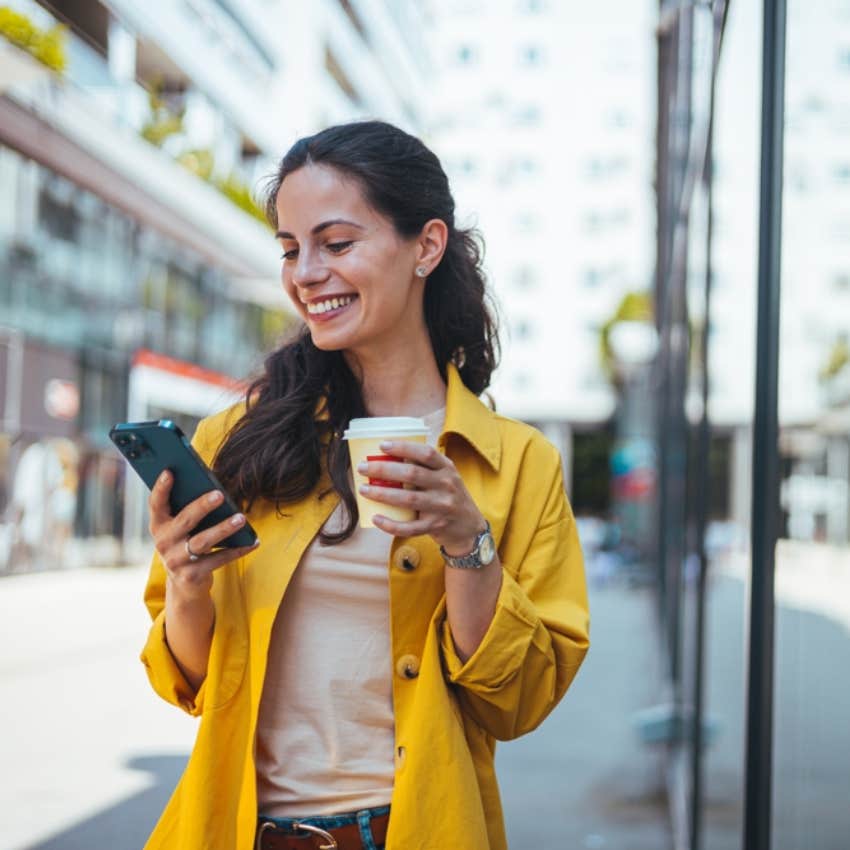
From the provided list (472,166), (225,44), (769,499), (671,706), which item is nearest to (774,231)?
(769,499)

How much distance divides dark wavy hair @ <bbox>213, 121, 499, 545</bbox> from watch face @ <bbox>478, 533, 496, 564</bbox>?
270 millimetres

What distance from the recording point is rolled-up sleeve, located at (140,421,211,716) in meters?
1.80

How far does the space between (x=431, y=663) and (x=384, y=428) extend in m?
0.41

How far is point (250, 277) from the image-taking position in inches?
1036

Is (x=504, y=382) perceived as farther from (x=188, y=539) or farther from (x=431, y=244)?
(x=188, y=539)

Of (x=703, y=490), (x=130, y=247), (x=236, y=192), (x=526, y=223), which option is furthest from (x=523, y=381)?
(x=703, y=490)

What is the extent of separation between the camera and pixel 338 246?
1.84 meters

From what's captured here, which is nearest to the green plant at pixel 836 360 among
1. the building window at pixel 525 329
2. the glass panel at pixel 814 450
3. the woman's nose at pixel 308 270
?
the glass panel at pixel 814 450

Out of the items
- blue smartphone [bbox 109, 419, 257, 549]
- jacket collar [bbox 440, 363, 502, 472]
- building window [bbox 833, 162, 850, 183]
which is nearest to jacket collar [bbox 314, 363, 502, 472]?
jacket collar [bbox 440, 363, 502, 472]

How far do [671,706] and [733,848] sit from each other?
11.6 ft

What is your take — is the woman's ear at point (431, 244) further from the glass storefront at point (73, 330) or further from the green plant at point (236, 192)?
the green plant at point (236, 192)

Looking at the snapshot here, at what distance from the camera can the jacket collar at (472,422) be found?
1.90 m

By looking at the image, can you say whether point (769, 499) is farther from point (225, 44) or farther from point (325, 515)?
point (225, 44)

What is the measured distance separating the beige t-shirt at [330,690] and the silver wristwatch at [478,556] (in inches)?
8.1
